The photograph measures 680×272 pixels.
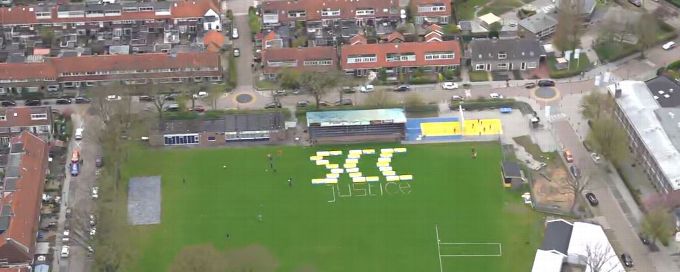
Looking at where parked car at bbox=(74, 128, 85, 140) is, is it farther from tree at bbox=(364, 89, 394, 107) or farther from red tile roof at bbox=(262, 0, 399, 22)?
tree at bbox=(364, 89, 394, 107)

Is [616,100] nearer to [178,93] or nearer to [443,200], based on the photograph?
[443,200]

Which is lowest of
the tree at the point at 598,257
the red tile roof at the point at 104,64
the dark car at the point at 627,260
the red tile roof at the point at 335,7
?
the dark car at the point at 627,260

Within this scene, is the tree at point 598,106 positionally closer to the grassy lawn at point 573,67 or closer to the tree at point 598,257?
the grassy lawn at point 573,67

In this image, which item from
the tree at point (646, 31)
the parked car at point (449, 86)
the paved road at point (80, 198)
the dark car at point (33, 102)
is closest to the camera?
the paved road at point (80, 198)

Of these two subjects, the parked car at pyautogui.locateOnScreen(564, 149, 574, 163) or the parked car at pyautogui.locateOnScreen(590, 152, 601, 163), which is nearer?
the parked car at pyautogui.locateOnScreen(590, 152, 601, 163)

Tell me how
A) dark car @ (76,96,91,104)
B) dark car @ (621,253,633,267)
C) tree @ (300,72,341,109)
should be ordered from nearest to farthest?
dark car @ (621,253,633,267)
tree @ (300,72,341,109)
dark car @ (76,96,91,104)

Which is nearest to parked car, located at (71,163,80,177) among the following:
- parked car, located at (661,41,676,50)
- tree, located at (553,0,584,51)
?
tree, located at (553,0,584,51)

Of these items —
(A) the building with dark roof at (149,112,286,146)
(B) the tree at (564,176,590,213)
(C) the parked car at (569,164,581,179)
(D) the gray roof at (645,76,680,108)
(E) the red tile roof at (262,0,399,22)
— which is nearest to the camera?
(B) the tree at (564,176,590,213)

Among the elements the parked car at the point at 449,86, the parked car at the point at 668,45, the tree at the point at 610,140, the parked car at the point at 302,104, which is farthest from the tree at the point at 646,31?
the parked car at the point at 302,104
